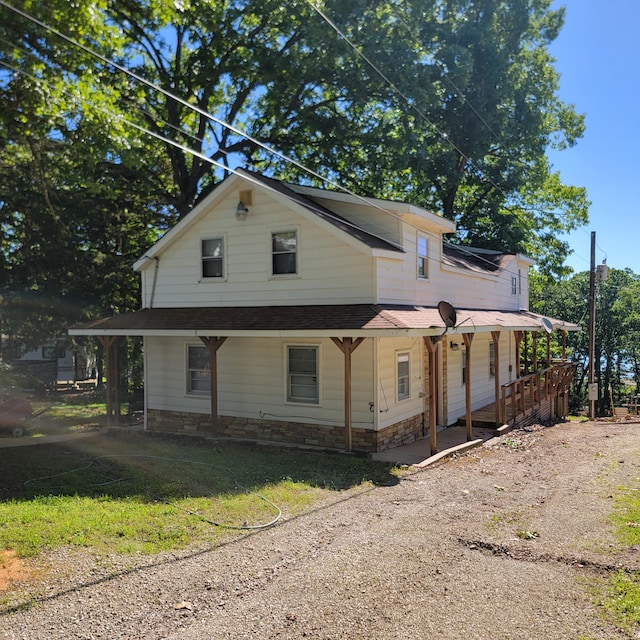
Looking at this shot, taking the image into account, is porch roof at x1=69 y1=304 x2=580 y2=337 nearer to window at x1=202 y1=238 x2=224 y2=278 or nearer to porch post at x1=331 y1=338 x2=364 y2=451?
porch post at x1=331 y1=338 x2=364 y2=451

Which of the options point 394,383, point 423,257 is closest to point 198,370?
point 394,383

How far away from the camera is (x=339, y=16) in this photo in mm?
20078

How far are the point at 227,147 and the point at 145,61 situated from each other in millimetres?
5170

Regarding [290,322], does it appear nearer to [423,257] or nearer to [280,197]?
[280,197]

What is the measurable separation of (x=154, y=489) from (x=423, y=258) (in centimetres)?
945

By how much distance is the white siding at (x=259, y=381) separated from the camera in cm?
1188

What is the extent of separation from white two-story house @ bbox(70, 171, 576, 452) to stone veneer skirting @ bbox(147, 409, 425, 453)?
35 millimetres

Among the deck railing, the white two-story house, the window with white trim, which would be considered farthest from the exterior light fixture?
the deck railing

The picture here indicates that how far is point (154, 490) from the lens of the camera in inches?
327

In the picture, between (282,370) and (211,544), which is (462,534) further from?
(282,370)

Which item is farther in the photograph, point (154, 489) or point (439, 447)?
point (439, 447)

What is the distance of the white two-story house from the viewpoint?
38.6 feet

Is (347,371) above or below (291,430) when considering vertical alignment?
above

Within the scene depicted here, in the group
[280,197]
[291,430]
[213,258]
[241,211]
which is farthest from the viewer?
[213,258]
